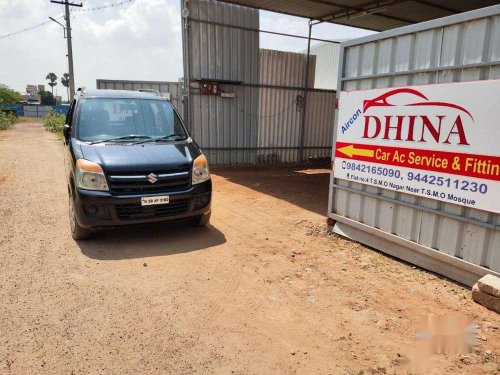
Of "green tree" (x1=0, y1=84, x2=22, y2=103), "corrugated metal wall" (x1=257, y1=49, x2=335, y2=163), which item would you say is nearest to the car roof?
"corrugated metal wall" (x1=257, y1=49, x2=335, y2=163)

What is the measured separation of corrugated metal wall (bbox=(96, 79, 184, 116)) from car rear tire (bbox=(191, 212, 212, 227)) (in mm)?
7137

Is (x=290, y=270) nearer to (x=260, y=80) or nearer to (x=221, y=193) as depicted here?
(x=221, y=193)

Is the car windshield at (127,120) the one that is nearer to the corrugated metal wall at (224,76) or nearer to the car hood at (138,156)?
the car hood at (138,156)

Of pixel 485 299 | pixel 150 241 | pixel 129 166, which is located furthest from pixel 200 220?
pixel 485 299

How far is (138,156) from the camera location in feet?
16.5

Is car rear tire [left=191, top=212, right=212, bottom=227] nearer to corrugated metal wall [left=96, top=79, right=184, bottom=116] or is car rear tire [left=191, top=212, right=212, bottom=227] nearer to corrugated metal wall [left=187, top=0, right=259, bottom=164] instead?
corrugated metal wall [left=187, top=0, right=259, bottom=164]

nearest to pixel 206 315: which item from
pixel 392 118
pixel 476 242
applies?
pixel 476 242

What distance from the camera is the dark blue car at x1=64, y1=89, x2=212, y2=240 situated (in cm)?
477

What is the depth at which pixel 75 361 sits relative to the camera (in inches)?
109

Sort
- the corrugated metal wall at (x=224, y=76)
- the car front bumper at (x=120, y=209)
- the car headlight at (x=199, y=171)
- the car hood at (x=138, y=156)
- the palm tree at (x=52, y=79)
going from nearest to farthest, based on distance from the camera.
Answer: the car front bumper at (x=120, y=209)
the car hood at (x=138, y=156)
the car headlight at (x=199, y=171)
the corrugated metal wall at (x=224, y=76)
the palm tree at (x=52, y=79)

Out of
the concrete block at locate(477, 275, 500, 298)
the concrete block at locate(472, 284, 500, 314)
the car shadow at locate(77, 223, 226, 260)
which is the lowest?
the car shadow at locate(77, 223, 226, 260)

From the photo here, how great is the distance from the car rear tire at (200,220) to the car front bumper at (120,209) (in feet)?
1.77

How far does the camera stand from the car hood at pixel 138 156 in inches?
190

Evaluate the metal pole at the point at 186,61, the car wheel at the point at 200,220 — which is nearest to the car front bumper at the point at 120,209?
the car wheel at the point at 200,220
